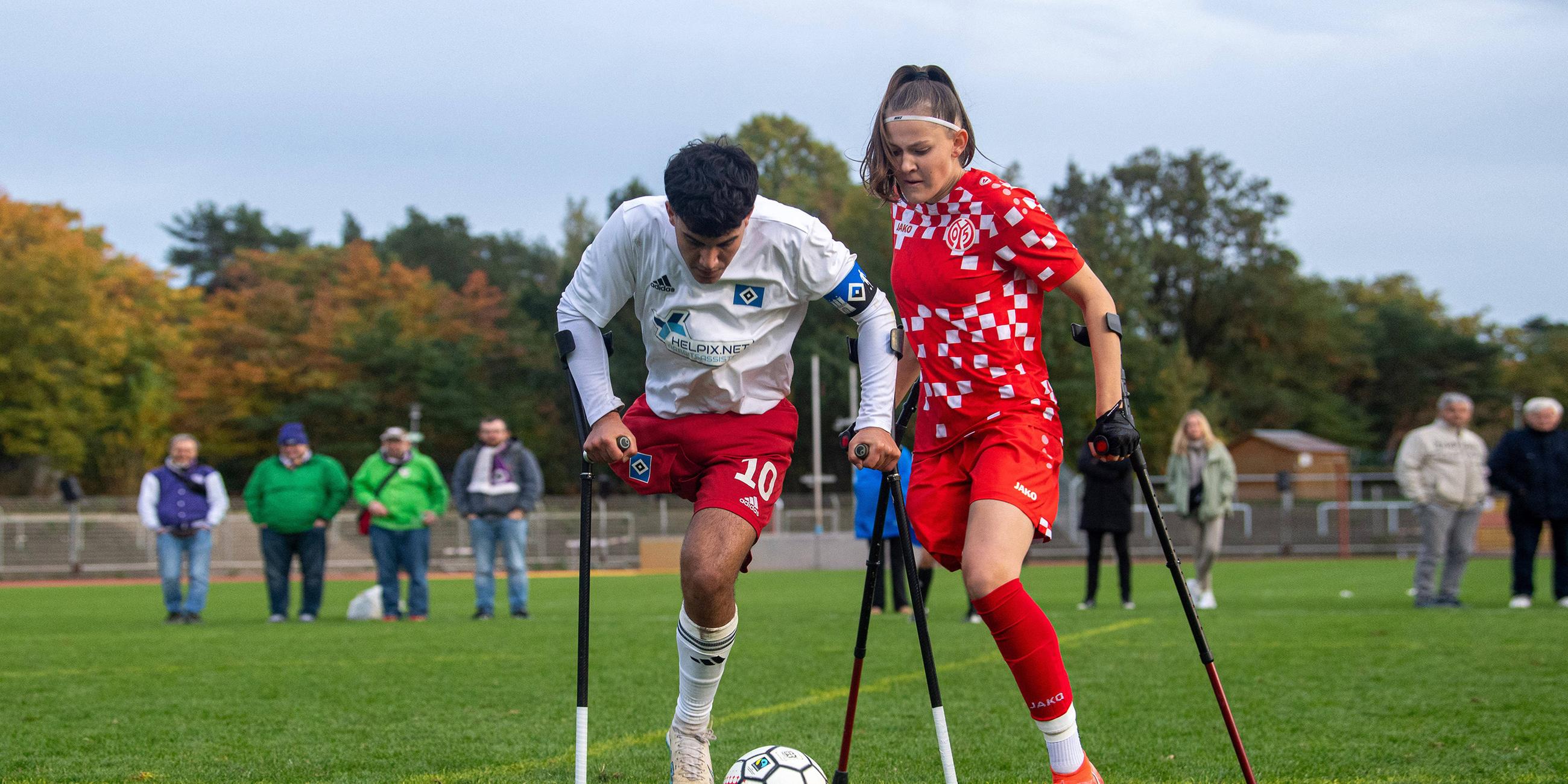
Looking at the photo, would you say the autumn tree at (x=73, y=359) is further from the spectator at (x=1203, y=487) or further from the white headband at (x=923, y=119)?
the white headband at (x=923, y=119)

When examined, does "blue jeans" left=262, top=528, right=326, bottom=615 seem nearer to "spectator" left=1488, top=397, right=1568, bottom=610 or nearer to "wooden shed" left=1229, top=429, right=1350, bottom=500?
"spectator" left=1488, top=397, right=1568, bottom=610

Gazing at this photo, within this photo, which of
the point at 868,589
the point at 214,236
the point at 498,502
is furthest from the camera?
the point at 214,236

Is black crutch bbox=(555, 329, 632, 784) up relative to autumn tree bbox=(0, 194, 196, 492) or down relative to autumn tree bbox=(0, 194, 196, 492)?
down

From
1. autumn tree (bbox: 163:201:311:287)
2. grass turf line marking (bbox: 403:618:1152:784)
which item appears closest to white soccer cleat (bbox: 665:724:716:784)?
grass turf line marking (bbox: 403:618:1152:784)

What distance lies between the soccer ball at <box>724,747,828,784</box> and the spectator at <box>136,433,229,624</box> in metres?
11.6

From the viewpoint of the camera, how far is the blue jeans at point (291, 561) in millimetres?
14320

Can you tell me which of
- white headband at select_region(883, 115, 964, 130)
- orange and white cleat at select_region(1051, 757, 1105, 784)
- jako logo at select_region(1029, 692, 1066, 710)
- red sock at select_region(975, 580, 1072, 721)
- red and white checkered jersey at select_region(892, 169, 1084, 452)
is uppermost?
white headband at select_region(883, 115, 964, 130)

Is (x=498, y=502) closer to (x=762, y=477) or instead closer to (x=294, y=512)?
(x=294, y=512)

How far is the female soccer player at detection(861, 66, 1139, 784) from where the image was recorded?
13.4 feet

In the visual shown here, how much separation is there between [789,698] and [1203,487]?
8097 millimetres

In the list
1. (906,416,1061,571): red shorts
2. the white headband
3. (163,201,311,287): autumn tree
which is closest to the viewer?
(906,416,1061,571): red shorts

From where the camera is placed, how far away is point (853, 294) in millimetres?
4598

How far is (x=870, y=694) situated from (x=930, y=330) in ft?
11.2

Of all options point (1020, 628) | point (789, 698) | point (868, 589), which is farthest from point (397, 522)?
point (1020, 628)
